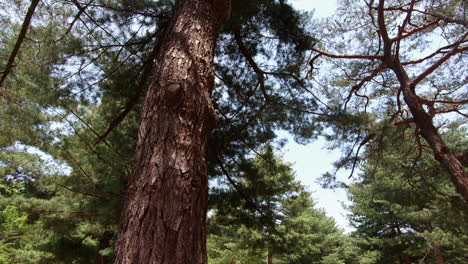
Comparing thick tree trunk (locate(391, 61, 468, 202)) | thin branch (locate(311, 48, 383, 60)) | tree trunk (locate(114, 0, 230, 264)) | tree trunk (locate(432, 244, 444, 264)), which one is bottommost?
tree trunk (locate(114, 0, 230, 264))

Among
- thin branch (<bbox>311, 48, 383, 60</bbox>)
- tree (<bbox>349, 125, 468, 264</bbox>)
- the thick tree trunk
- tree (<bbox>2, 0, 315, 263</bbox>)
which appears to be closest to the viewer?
tree (<bbox>2, 0, 315, 263</bbox>)

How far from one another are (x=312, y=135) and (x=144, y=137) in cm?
305

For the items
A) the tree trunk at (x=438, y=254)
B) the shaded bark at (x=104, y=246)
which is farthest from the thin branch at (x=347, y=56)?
the tree trunk at (x=438, y=254)

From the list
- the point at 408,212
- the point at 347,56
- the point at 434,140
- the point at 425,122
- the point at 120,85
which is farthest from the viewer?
the point at 408,212

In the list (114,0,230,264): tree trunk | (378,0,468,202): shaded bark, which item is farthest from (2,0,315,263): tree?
Answer: (378,0,468,202): shaded bark

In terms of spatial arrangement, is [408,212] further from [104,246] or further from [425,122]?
[104,246]

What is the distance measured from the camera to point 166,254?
1120 mm

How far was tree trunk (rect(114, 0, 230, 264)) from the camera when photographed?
1159mm

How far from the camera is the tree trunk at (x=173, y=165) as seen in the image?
116cm

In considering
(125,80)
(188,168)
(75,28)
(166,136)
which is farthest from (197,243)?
(75,28)

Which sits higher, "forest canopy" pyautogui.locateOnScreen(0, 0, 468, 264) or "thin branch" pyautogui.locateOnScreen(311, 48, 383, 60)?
"thin branch" pyautogui.locateOnScreen(311, 48, 383, 60)

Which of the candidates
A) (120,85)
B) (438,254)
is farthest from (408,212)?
(120,85)

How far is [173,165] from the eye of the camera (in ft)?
4.35

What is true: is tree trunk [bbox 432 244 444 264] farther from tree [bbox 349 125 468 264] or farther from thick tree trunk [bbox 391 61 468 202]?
thick tree trunk [bbox 391 61 468 202]
